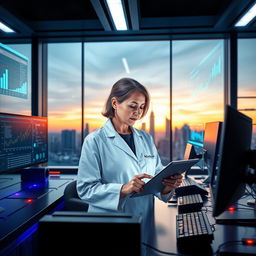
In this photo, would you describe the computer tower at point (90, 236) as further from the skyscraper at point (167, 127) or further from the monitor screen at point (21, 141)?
the skyscraper at point (167, 127)

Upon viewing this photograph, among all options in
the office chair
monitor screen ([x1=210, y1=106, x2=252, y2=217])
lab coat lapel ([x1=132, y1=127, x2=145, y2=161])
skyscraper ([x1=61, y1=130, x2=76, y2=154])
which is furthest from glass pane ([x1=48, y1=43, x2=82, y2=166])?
monitor screen ([x1=210, y1=106, x2=252, y2=217])

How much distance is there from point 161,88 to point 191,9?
105 cm

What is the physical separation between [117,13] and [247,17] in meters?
1.46

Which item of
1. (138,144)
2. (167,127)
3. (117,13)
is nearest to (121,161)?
(138,144)

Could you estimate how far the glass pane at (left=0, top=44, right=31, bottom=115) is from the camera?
2.93 m

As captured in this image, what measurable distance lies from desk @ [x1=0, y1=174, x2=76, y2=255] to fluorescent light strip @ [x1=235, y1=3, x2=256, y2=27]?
2575 mm

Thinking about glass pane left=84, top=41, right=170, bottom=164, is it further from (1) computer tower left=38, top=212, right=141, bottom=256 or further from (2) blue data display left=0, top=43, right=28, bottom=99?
(1) computer tower left=38, top=212, right=141, bottom=256

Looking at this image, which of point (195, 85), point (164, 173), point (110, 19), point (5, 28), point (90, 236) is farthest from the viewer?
point (195, 85)

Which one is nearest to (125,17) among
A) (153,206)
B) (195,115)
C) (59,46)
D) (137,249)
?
(59,46)

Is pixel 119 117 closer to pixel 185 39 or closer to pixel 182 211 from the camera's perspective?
pixel 182 211

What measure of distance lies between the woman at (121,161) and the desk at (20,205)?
0.34 meters

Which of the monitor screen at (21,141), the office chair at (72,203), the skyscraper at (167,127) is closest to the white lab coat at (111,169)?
the office chair at (72,203)

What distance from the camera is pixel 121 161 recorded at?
1470 mm

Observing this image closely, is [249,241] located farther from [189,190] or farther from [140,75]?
[140,75]
